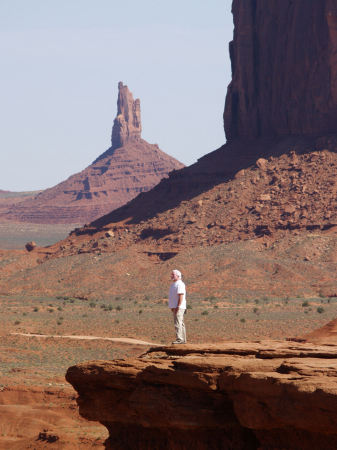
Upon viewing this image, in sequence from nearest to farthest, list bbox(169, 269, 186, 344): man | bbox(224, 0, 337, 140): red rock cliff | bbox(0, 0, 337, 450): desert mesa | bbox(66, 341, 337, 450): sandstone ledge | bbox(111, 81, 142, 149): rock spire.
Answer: bbox(66, 341, 337, 450): sandstone ledge
bbox(0, 0, 337, 450): desert mesa
bbox(169, 269, 186, 344): man
bbox(224, 0, 337, 140): red rock cliff
bbox(111, 81, 142, 149): rock spire

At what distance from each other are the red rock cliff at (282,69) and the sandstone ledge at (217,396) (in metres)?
64.0

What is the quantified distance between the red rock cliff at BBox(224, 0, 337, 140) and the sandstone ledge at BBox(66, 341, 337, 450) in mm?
63988

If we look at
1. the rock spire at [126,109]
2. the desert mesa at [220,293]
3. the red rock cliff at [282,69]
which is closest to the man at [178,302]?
the desert mesa at [220,293]

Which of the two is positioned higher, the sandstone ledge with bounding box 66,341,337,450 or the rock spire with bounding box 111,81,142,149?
the rock spire with bounding box 111,81,142,149

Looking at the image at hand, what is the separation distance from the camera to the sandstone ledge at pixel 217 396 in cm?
1309

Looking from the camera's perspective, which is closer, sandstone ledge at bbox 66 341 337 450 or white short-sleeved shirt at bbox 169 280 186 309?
sandstone ledge at bbox 66 341 337 450

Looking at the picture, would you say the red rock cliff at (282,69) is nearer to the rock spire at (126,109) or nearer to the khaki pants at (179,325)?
the khaki pants at (179,325)

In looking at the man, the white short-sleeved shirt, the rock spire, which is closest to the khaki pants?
the man

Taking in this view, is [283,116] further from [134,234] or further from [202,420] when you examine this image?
[202,420]

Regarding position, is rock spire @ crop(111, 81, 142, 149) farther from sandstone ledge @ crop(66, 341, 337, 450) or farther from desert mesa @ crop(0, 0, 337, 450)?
sandstone ledge @ crop(66, 341, 337, 450)

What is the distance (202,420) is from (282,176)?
2473 inches

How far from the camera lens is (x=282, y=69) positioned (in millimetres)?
83250

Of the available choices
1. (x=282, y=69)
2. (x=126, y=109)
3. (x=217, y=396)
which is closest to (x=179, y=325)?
(x=217, y=396)

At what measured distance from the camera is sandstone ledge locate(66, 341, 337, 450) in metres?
13.1
